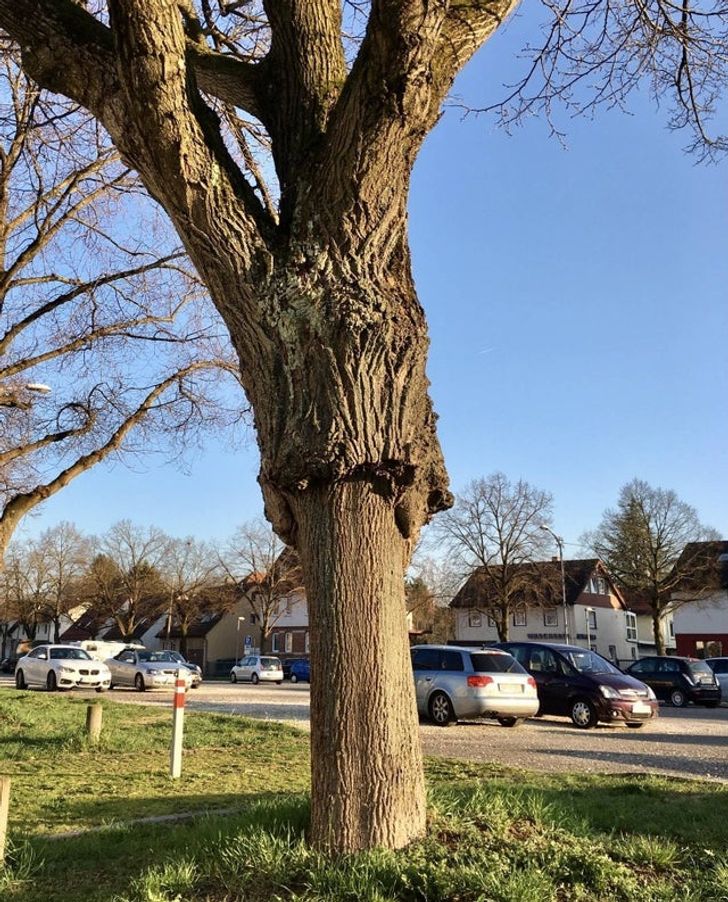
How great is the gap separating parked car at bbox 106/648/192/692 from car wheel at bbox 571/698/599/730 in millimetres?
17061

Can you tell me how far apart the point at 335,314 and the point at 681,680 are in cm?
2447

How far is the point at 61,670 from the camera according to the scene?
90.2 feet

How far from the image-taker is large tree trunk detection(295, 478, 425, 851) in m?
4.15

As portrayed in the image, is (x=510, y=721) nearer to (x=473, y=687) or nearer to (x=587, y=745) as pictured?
(x=473, y=687)

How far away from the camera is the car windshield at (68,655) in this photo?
2832 cm

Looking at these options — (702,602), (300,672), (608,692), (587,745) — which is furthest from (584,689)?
(702,602)

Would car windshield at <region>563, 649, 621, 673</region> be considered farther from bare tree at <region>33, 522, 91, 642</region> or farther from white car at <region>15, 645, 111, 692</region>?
bare tree at <region>33, 522, 91, 642</region>

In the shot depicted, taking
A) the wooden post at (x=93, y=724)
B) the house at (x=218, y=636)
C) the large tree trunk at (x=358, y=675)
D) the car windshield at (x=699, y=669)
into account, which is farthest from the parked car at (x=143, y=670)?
the house at (x=218, y=636)

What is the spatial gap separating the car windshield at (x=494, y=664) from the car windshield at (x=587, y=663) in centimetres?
165

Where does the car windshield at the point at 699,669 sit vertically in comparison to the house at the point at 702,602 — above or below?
below

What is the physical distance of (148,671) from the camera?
99.7 feet

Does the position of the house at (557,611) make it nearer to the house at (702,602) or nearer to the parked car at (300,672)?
the house at (702,602)

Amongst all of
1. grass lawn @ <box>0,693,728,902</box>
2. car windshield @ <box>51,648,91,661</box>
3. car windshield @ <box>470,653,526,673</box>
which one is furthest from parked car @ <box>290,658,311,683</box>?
grass lawn @ <box>0,693,728,902</box>

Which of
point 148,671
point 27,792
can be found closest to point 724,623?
point 148,671
